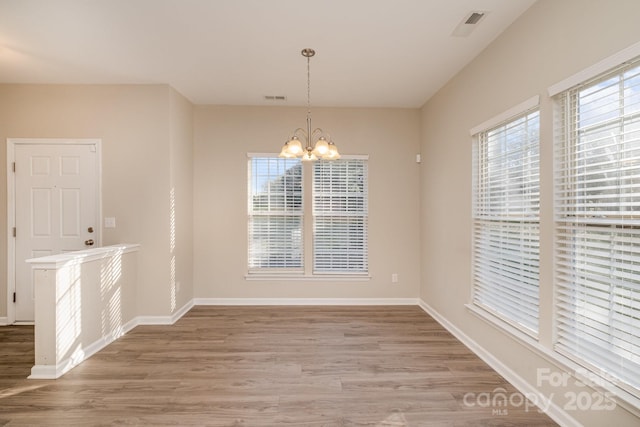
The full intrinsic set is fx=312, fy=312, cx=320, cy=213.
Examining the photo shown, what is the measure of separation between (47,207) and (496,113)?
5103mm

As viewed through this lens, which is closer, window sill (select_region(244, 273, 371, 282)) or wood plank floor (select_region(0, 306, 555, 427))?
wood plank floor (select_region(0, 306, 555, 427))

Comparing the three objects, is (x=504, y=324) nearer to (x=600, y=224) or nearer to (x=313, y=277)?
(x=600, y=224)

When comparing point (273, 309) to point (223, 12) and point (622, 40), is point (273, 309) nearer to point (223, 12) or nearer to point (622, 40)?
point (223, 12)

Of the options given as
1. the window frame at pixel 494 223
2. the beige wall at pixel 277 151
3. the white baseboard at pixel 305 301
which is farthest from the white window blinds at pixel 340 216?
the window frame at pixel 494 223

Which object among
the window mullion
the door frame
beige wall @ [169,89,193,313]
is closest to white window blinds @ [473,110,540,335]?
the window mullion

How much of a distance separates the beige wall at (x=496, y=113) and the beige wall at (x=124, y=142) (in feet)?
11.3

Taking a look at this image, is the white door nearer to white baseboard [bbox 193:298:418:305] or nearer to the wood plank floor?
the wood plank floor

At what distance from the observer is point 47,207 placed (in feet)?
12.6

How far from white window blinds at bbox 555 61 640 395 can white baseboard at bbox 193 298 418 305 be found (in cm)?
270

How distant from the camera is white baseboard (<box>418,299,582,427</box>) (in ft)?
6.75

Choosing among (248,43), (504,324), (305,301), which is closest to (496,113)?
(504,324)

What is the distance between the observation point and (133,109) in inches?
153

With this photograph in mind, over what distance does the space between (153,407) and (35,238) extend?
117 inches

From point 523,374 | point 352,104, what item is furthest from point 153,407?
point 352,104
